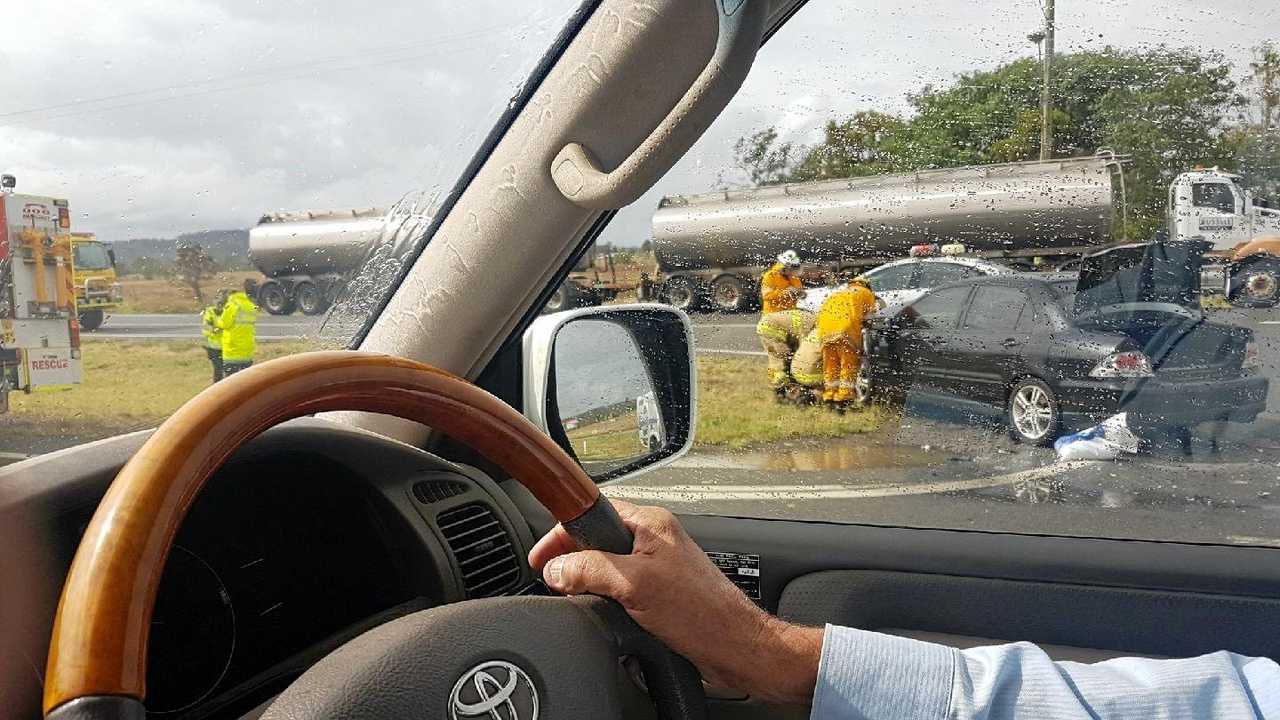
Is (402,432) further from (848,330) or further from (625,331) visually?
(848,330)

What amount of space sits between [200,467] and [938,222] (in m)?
1.70

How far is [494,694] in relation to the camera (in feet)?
3.91

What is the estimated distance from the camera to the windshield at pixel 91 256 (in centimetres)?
195

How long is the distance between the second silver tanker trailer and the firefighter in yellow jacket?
0.07 feet

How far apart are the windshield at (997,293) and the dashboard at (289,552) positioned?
740mm

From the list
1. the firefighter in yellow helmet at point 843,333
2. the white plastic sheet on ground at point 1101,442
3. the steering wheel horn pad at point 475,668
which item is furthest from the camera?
the firefighter in yellow helmet at point 843,333

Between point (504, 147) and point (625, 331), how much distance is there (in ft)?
2.38

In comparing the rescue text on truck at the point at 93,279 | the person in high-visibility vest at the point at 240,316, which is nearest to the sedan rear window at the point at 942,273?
the person in high-visibility vest at the point at 240,316

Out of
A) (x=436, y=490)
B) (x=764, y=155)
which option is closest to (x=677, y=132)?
(x=764, y=155)

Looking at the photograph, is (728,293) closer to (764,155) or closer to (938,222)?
(764,155)

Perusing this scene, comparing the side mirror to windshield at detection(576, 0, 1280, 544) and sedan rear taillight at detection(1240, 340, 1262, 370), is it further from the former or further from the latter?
sedan rear taillight at detection(1240, 340, 1262, 370)

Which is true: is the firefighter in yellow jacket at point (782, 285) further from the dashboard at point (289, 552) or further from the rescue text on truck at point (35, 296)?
the rescue text on truck at point (35, 296)

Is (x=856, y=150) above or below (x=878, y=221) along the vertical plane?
above

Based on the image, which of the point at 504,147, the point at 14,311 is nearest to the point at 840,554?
the point at 504,147
